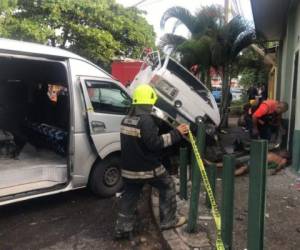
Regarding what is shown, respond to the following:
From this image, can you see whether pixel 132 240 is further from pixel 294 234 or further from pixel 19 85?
pixel 19 85

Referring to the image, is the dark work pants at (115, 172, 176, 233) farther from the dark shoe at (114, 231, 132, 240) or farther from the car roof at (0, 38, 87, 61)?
the car roof at (0, 38, 87, 61)

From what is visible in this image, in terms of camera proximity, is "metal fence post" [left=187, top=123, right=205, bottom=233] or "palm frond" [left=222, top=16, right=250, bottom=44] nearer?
"metal fence post" [left=187, top=123, right=205, bottom=233]

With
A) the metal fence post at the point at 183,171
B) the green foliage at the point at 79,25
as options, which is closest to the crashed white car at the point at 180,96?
the metal fence post at the point at 183,171

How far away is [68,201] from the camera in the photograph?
246 inches

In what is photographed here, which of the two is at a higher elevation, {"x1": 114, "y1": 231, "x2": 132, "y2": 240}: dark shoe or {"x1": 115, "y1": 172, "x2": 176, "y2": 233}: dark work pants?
{"x1": 115, "y1": 172, "x2": 176, "y2": 233}: dark work pants

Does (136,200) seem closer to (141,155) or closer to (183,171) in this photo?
(141,155)

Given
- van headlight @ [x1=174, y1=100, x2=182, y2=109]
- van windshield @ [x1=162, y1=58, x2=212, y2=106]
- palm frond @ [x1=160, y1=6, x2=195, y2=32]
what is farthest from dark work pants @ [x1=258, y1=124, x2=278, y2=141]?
palm frond @ [x1=160, y1=6, x2=195, y2=32]

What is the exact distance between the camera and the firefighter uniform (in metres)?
4.34

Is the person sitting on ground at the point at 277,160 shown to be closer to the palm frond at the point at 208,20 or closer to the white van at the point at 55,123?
the white van at the point at 55,123

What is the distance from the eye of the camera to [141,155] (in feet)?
14.5

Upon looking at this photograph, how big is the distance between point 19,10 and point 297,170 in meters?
14.4

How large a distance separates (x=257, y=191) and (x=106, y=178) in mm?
3466

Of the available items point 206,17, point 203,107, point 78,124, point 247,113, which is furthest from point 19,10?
point 78,124

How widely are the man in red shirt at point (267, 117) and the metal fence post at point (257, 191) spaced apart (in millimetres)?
5755
